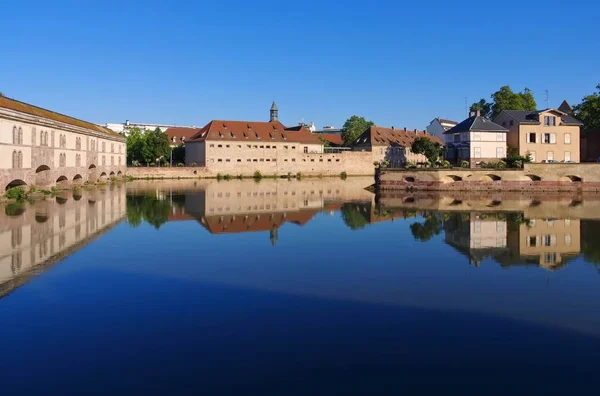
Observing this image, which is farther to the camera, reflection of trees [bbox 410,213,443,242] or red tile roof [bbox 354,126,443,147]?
red tile roof [bbox 354,126,443,147]

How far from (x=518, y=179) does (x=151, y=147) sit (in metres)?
47.6

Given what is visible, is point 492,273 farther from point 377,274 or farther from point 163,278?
point 163,278

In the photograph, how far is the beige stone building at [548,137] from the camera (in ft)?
172

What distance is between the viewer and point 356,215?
28.3 m

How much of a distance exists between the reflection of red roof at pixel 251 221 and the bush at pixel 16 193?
11485mm

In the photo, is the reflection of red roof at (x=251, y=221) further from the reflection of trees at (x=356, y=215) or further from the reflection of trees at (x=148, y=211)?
the reflection of trees at (x=148, y=211)

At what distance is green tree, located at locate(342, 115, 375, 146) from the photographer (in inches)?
3942

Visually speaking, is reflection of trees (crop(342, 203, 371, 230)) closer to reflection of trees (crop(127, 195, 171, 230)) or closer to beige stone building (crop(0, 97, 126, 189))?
reflection of trees (crop(127, 195, 171, 230))

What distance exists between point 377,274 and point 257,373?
21.9 ft

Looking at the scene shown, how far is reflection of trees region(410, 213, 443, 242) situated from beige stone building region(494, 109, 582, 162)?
29.8 meters

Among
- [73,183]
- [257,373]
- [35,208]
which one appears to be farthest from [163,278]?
[73,183]

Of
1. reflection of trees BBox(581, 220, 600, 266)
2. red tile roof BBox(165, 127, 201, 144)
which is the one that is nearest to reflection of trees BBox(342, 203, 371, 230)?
reflection of trees BBox(581, 220, 600, 266)

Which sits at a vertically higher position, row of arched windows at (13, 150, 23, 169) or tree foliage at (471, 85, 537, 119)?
tree foliage at (471, 85, 537, 119)

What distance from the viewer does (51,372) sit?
6.95m
